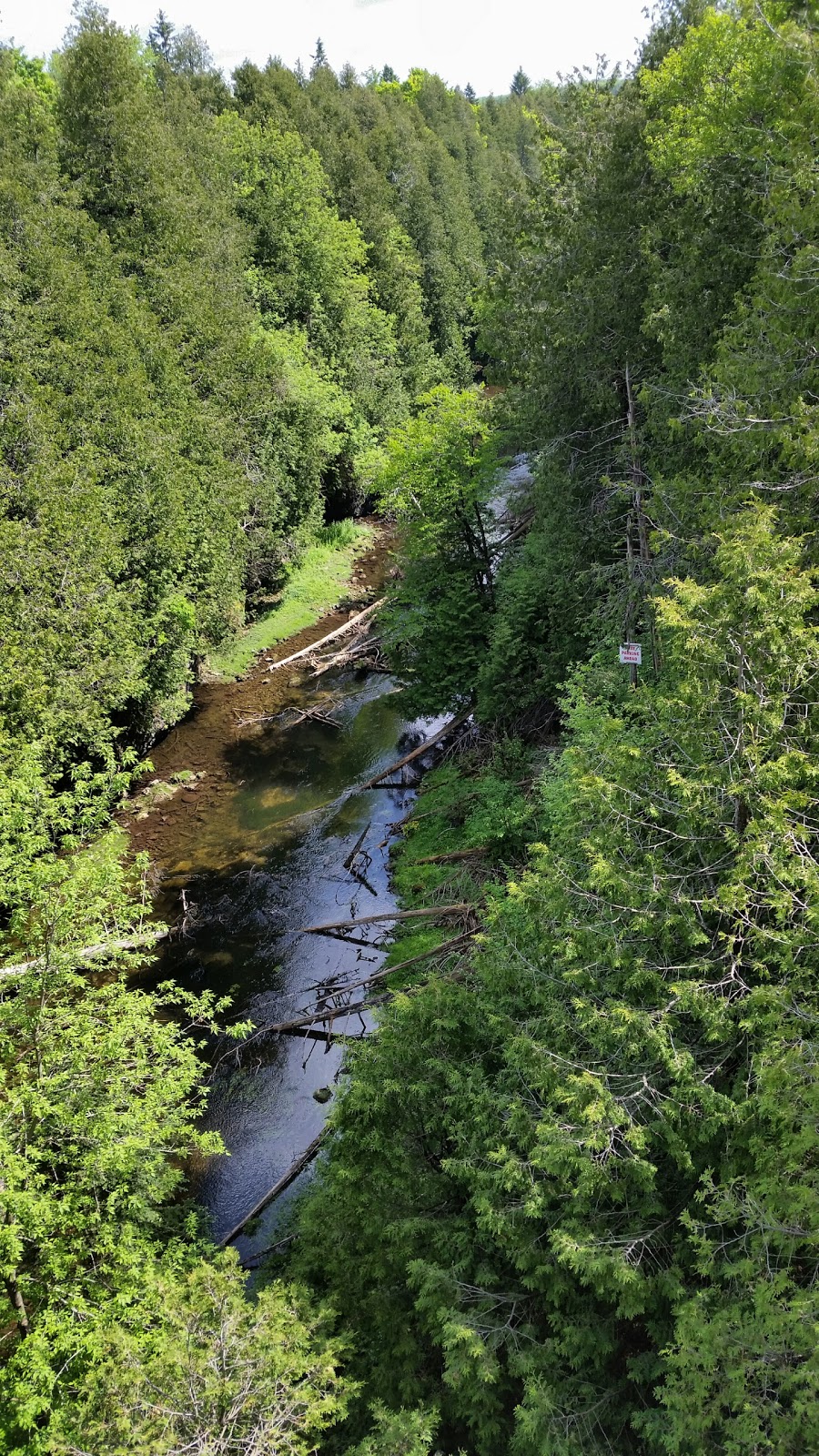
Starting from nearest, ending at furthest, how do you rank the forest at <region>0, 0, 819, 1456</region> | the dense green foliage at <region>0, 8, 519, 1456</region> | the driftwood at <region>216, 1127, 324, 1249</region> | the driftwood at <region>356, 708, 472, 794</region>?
1. the forest at <region>0, 0, 819, 1456</region>
2. the dense green foliage at <region>0, 8, 519, 1456</region>
3. the driftwood at <region>216, 1127, 324, 1249</region>
4. the driftwood at <region>356, 708, 472, 794</region>

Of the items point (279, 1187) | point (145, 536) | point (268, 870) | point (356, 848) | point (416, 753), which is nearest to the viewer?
point (279, 1187)

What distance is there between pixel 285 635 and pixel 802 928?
23120 mm

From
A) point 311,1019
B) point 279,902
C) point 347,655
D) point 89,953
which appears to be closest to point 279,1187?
point 311,1019

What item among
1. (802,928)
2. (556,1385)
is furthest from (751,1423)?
(802,928)

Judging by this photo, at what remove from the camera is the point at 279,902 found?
16.5m

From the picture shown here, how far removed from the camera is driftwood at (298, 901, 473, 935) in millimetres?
13083

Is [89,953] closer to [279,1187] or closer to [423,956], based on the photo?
[279,1187]

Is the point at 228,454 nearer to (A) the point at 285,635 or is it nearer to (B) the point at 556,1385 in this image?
(A) the point at 285,635

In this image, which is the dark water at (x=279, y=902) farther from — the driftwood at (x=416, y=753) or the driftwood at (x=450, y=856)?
the driftwood at (x=450, y=856)

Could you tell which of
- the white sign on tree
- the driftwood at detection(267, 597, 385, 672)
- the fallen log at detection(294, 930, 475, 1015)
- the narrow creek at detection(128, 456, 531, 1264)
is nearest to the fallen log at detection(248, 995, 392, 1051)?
the narrow creek at detection(128, 456, 531, 1264)

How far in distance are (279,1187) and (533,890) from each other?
6321 millimetres

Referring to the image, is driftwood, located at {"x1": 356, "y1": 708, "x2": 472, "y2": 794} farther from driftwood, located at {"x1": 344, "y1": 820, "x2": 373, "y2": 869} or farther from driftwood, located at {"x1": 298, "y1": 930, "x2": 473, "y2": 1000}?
driftwood, located at {"x1": 298, "y1": 930, "x2": 473, "y2": 1000}

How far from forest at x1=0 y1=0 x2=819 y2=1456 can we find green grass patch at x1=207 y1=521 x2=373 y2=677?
5.85 meters

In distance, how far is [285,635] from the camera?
27281 millimetres
